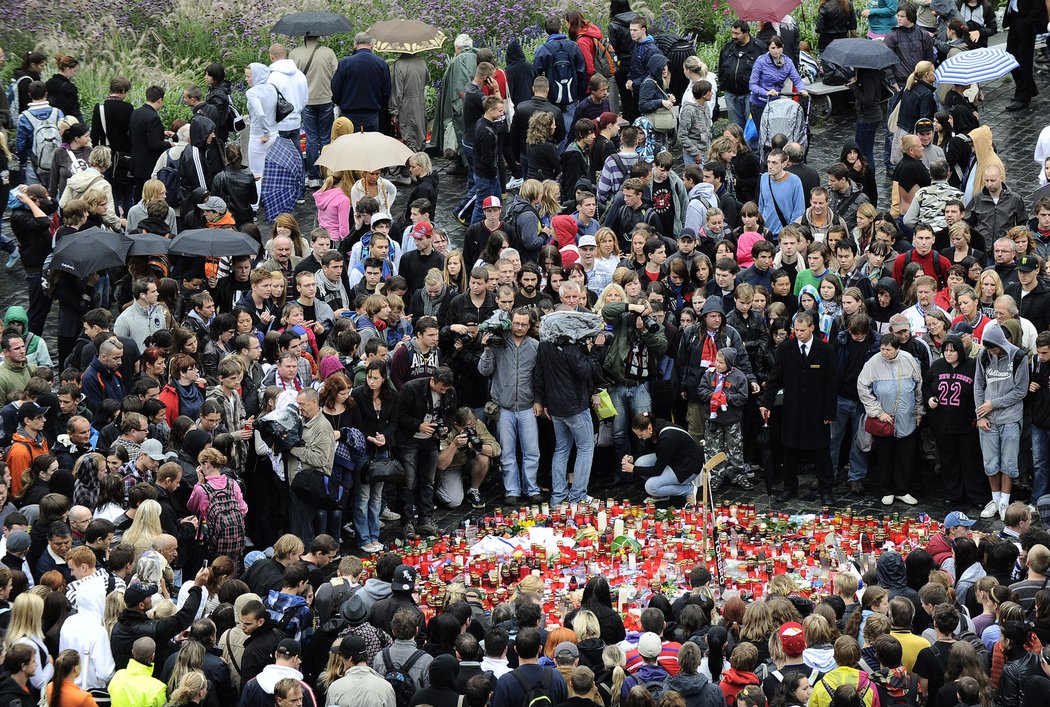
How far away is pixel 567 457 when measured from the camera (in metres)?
15.5

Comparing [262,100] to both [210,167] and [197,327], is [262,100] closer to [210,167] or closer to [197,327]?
[210,167]

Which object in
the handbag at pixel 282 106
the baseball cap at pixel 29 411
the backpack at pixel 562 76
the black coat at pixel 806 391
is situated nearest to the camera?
the baseball cap at pixel 29 411

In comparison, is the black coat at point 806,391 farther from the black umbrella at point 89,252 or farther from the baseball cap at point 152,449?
the black umbrella at point 89,252

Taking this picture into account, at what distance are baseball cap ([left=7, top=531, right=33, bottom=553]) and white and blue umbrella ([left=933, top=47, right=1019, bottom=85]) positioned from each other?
41.2ft

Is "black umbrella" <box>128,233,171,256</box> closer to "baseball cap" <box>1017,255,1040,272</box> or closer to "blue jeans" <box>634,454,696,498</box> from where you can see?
"blue jeans" <box>634,454,696,498</box>

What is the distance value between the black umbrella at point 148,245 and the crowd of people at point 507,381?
27 cm

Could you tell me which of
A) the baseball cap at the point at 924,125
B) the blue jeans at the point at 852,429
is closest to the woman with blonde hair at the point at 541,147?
the baseball cap at the point at 924,125

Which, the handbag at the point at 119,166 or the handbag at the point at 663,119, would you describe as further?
the handbag at the point at 663,119

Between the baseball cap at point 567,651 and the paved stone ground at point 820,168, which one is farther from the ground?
the paved stone ground at point 820,168

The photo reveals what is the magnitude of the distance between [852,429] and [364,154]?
20.0 ft

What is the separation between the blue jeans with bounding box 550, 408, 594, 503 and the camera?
606 inches

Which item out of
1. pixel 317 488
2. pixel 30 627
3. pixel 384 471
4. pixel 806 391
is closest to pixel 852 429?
pixel 806 391

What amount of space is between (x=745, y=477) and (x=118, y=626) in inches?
268

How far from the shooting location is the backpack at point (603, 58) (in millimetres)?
21578
